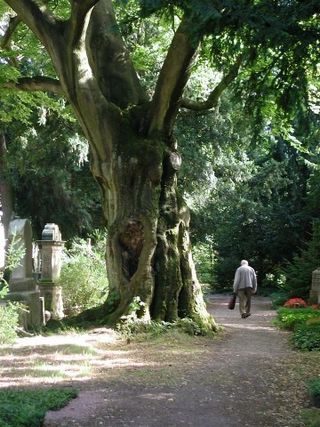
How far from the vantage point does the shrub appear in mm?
10656

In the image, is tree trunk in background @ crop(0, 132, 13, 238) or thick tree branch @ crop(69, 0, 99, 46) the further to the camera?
tree trunk in background @ crop(0, 132, 13, 238)

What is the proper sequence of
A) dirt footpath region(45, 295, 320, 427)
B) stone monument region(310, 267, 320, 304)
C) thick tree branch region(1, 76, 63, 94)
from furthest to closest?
stone monument region(310, 267, 320, 304), thick tree branch region(1, 76, 63, 94), dirt footpath region(45, 295, 320, 427)

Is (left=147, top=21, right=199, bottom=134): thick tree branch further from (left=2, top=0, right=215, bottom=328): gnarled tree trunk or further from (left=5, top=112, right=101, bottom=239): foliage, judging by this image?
(left=5, top=112, right=101, bottom=239): foliage

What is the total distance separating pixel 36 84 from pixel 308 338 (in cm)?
807

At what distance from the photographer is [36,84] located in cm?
1315

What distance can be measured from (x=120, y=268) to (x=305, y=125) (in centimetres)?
525

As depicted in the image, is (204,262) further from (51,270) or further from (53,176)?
(51,270)

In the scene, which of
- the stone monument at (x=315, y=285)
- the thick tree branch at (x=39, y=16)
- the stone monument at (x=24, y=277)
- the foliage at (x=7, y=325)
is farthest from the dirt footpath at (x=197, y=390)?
the stone monument at (x=315, y=285)

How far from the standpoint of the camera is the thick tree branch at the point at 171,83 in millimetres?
10922

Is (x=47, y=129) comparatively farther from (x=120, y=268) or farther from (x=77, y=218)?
(x=120, y=268)

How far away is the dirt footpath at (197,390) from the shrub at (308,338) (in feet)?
1.87

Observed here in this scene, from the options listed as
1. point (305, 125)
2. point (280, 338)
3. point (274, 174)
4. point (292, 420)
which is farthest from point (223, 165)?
point (292, 420)

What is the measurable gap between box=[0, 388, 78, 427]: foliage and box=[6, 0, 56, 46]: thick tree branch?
7.57 metres

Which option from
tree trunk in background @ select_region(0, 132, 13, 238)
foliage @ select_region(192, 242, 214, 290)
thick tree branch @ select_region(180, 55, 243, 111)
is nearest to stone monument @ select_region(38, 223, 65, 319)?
thick tree branch @ select_region(180, 55, 243, 111)
